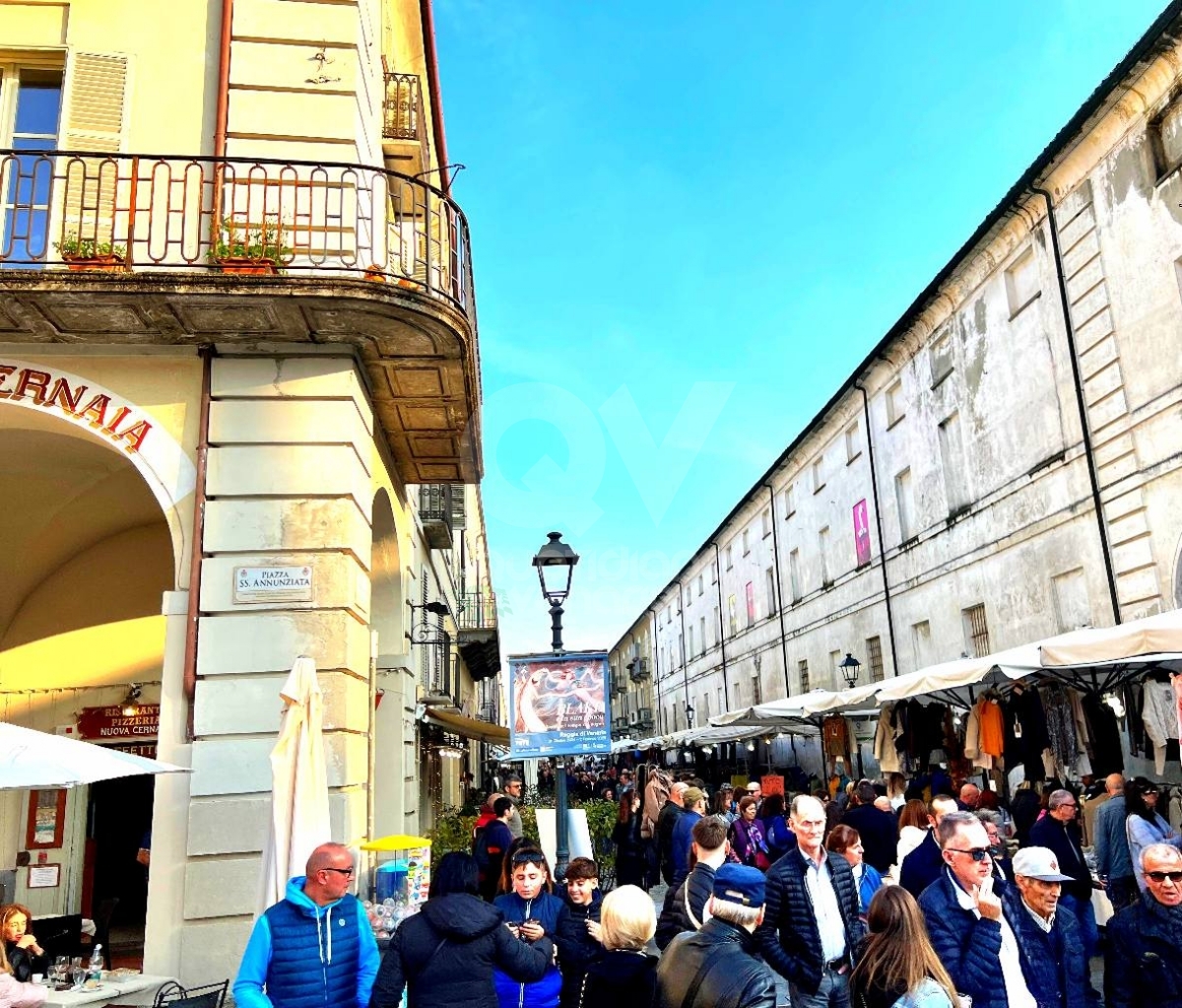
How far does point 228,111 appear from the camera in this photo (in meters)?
9.56

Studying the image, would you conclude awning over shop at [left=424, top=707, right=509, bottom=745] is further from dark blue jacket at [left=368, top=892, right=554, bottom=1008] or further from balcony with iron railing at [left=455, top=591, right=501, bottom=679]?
dark blue jacket at [left=368, top=892, right=554, bottom=1008]

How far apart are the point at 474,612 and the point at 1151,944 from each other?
34.7 m

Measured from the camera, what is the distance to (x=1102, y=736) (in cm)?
1200

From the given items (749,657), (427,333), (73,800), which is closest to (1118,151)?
(427,333)

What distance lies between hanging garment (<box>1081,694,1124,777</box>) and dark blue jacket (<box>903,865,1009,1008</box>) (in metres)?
8.22

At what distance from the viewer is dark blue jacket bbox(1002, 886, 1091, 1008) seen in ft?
14.2

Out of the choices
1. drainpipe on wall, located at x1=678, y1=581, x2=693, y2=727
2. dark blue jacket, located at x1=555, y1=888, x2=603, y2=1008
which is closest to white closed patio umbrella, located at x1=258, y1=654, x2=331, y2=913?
dark blue jacket, located at x1=555, y1=888, x2=603, y2=1008

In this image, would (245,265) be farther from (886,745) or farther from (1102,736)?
(886,745)

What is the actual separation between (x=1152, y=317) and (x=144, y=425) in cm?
1299

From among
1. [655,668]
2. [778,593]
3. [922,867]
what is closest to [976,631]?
[922,867]

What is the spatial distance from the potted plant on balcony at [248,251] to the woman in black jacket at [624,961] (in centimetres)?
652

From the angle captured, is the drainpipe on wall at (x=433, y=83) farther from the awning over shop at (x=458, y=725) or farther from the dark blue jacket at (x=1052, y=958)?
the dark blue jacket at (x=1052, y=958)

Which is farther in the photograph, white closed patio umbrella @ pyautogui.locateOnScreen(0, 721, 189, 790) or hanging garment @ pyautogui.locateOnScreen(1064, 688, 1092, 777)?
hanging garment @ pyautogui.locateOnScreen(1064, 688, 1092, 777)

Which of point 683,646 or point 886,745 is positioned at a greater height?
point 683,646
